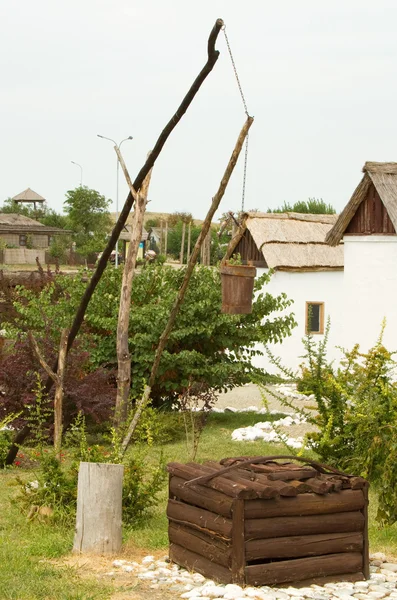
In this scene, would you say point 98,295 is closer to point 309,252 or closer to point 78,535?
point 78,535

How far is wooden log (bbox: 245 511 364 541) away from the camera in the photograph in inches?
257

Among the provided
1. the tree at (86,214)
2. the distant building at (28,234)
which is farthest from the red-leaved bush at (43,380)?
the distant building at (28,234)

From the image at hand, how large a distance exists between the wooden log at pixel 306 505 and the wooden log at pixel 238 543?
0.07m

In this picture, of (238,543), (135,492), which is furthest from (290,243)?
(238,543)

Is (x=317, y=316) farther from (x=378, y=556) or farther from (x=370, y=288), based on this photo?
(x=378, y=556)

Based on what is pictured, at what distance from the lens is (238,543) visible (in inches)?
254

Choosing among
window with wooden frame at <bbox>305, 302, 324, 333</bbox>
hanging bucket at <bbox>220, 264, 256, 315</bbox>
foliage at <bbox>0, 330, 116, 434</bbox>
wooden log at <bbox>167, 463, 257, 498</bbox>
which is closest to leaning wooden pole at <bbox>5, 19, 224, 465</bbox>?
hanging bucket at <bbox>220, 264, 256, 315</bbox>

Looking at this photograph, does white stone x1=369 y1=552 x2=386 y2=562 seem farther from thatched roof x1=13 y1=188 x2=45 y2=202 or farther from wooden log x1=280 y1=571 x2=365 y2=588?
thatched roof x1=13 y1=188 x2=45 y2=202

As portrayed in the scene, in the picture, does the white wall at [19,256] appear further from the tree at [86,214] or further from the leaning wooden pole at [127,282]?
the leaning wooden pole at [127,282]

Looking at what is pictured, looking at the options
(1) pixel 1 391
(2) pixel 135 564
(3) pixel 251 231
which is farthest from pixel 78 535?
(3) pixel 251 231

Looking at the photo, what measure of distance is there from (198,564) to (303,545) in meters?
0.77

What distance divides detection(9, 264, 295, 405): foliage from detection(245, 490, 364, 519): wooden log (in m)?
8.01

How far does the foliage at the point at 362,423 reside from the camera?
8.37 meters

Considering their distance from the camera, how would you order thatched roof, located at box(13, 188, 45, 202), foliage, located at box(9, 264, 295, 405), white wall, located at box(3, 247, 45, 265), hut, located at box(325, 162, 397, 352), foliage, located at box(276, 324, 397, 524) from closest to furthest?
foliage, located at box(276, 324, 397, 524), foliage, located at box(9, 264, 295, 405), hut, located at box(325, 162, 397, 352), white wall, located at box(3, 247, 45, 265), thatched roof, located at box(13, 188, 45, 202)
